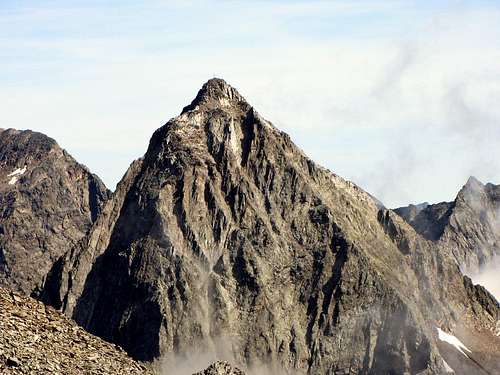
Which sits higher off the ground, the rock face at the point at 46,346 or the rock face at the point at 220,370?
the rock face at the point at 220,370

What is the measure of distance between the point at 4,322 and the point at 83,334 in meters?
5.97

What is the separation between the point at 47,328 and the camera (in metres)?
81.0

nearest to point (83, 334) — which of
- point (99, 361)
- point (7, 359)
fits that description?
point (99, 361)

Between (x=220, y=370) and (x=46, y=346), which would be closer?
(x=46, y=346)

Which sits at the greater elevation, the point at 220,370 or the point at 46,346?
the point at 220,370

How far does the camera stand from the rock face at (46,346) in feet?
253

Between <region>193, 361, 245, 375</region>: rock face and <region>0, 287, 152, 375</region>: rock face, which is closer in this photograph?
<region>0, 287, 152, 375</region>: rock face

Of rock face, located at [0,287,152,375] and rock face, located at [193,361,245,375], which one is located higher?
rock face, located at [193,361,245,375]

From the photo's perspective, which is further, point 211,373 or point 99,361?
point 211,373

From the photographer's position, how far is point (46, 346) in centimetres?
7925

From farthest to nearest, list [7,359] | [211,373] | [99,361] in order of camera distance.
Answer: [211,373], [99,361], [7,359]

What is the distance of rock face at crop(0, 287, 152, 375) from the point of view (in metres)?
77.1

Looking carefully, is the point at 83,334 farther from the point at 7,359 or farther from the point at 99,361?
the point at 7,359

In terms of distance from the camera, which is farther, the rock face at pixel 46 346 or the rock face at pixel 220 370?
the rock face at pixel 220 370
